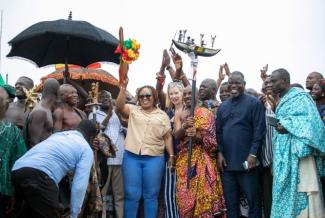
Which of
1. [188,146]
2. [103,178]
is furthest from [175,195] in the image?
[103,178]

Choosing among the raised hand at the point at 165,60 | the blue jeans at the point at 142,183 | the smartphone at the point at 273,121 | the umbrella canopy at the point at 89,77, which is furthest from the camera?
the umbrella canopy at the point at 89,77

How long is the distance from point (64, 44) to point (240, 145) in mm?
3384

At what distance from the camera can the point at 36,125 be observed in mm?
5727

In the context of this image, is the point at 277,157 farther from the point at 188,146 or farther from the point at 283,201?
the point at 188,146

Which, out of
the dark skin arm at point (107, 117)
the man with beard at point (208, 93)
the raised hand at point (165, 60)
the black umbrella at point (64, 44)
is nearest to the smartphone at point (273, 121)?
the man with beard at point (208, 93)

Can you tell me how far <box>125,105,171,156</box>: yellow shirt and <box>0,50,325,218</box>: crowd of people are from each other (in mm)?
14

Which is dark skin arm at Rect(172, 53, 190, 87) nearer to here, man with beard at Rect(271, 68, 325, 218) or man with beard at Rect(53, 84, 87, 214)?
man with beard at Rect(53, 84, 87, 214)

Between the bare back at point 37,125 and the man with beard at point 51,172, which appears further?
the bare back at point 37,125

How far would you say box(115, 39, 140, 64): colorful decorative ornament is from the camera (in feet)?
22.2

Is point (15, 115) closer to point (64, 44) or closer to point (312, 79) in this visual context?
point (64, 44)

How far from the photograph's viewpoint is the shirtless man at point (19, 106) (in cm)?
598

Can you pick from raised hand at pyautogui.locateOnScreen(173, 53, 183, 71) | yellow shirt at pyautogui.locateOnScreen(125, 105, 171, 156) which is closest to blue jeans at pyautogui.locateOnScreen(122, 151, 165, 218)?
yellow shirt at pyautogui.locateOnScreen(125, 105, 171, 156)

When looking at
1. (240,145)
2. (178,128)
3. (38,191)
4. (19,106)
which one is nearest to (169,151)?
(178,128)

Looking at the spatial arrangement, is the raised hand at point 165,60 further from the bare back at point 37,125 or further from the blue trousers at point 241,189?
the bare back at point 37,125
